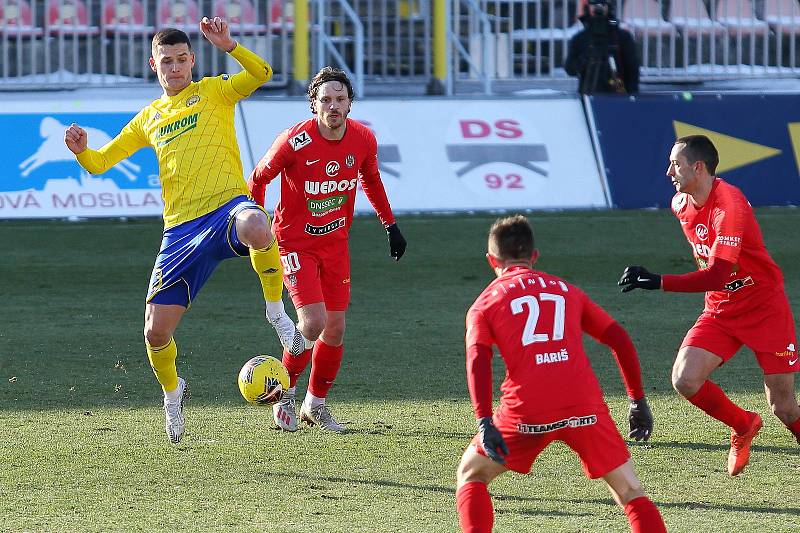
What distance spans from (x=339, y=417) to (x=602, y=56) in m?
9.67

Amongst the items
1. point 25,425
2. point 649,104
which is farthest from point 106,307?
point 649,104

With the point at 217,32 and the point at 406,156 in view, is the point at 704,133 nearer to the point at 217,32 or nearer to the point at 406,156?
the point at 406,156

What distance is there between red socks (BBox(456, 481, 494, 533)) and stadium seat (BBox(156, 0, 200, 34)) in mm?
13513

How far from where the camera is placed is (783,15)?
18.4 m

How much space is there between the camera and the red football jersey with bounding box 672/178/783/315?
5977 mm

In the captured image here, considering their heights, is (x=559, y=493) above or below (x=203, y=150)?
below

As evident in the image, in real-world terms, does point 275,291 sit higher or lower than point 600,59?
lower

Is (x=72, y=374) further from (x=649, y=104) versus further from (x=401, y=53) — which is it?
(x=401, y=53)

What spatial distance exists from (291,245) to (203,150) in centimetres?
72

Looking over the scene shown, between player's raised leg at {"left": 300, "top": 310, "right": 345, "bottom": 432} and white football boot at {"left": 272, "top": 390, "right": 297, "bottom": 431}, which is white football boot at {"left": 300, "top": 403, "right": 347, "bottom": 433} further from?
white football boot at {"left": 272, "top": 390, "right": 297, "bottom": 431}

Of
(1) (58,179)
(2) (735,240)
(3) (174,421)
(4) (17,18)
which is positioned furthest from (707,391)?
(4) (17,18)

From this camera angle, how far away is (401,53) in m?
17.9

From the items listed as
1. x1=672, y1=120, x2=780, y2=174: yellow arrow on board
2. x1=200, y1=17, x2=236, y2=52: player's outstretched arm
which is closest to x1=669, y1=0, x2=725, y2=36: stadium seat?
x1=672, y1=120, x2=780, y2=174: yellow arrow on board

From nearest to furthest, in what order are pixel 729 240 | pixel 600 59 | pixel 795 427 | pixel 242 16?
1. pixel 729 240
2. pixel 795 427
3. pixel 600 59
4. pixel 242 16
